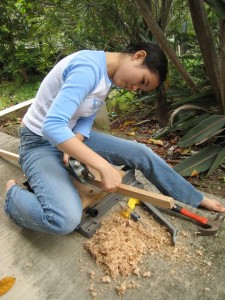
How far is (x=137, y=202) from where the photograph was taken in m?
1.91

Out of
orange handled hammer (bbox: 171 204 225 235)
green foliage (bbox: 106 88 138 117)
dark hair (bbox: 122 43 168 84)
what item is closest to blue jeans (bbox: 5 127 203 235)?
orange handled hammer (bbox: 171 204 225 235)

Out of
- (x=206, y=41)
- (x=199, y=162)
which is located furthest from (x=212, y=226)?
(x=206, y=41)

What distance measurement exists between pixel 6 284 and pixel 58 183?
534mm

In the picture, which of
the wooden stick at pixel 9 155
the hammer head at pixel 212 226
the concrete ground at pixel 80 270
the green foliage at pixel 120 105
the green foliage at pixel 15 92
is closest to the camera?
the concrete ground at pixel 80 270

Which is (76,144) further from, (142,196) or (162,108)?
(162,108)

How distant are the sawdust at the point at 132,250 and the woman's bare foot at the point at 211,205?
0.24m

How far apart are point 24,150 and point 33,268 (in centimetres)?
68

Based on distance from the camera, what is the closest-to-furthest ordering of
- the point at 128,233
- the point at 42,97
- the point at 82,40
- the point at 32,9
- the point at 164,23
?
the point at 128,233 < the point at 42,97 < the point at 164,23 < the point at 82,40 < the point at 32,9

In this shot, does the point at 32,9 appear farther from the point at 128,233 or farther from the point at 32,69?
the point at 128,233

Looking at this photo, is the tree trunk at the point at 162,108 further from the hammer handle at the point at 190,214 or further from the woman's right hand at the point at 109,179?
the woman's right hand at the point at 109,179

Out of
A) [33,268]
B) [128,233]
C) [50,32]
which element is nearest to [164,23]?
[50,32]

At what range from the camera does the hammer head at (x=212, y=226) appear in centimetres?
163

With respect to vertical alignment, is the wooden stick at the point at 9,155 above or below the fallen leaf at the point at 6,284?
above

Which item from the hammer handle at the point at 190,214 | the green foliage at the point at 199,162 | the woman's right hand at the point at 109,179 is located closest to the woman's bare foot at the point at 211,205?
the hammer handle at the point at 190,214
